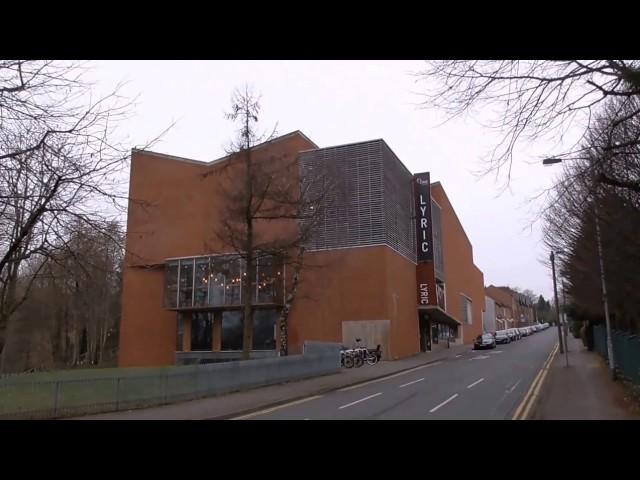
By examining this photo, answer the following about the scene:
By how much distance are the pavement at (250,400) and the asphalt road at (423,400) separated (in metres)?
0.52

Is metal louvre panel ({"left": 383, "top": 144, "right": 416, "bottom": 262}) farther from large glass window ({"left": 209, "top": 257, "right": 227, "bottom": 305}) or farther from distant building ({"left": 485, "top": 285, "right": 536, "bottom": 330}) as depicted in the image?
distant building ({"left": 485, "top": 285, "right": 536, "bottom": 330})

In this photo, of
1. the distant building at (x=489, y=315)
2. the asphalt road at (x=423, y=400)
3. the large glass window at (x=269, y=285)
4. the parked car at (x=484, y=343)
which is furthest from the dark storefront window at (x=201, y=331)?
the distant building at (x=489, y=315)

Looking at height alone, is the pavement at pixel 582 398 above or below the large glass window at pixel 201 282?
below

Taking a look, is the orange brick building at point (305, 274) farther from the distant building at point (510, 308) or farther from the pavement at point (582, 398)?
the distant building at point (510, 308)

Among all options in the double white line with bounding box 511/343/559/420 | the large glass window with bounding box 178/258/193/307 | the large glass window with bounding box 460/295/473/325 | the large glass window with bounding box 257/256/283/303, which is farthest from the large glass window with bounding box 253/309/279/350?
the large glass window with bounding box 460/295/473/325

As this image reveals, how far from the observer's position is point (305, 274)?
31.0 m

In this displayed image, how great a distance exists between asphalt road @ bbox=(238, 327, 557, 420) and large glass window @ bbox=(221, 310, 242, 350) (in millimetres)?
15189

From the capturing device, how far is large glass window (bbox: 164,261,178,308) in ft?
118

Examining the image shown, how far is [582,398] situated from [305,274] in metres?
19.2

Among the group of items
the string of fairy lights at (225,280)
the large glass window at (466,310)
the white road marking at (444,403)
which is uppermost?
the string of fairy lights at (225,280)

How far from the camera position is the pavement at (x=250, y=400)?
12406mm

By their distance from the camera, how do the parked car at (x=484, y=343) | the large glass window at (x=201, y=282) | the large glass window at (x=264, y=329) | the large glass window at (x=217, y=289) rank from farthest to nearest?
the parked car at (x=484, y=343) → the large glass window at (x=201, y=282) → the large glass window at (x=217, y=289) → the large glass window at (x=264, y=329)
